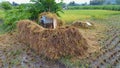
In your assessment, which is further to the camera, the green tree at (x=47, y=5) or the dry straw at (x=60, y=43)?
the green tree at (x=47, y=5)

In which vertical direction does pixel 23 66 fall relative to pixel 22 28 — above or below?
below

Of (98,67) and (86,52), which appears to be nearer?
(98,67)

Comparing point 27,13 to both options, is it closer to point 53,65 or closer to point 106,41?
point 106,41

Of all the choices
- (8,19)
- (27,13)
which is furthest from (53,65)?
(8,19)

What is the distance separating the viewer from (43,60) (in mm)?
5918

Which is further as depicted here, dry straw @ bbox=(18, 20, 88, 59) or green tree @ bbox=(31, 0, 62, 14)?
green tree @ bbox=(31, 0, 62, 14)

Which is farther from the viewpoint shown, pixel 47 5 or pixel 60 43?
pixel 47 5

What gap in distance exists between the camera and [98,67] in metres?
5.22

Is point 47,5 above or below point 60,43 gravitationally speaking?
above

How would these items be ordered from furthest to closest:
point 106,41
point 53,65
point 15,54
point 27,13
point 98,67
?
1. point 27,13
2. point 106,41
3. point 15,54
4. point 53,65
5. point 98,67

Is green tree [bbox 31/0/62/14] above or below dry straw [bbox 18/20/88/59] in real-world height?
above

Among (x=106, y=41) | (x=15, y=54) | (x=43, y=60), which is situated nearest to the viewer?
(x=43, y=60)

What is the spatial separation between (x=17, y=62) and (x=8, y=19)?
632cm

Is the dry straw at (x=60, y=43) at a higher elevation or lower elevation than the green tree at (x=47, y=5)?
lower
